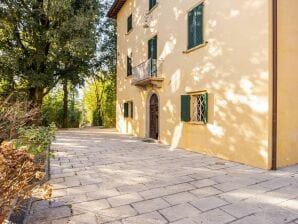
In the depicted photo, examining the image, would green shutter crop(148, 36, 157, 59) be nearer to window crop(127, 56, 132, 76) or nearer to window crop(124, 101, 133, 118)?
window crop(127, 56, 132, 76)

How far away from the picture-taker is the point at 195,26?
8555 millimetres

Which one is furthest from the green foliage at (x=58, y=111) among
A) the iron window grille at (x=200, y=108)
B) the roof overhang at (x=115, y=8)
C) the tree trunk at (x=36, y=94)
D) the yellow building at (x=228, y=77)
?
the iron window grille at (x=200, y=108)

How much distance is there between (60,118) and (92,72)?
592cm

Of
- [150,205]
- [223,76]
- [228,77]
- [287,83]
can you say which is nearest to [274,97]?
[287,83]

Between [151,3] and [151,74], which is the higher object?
[151,3]

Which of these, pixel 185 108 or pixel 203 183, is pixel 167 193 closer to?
pixel 203 183

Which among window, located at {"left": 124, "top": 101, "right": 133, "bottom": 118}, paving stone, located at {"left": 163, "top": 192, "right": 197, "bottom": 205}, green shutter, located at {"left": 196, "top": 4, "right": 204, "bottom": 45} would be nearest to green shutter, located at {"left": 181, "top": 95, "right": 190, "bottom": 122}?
green shutter, located at {"left": 196, "top": 4, "right": 204, "bottom": 45}

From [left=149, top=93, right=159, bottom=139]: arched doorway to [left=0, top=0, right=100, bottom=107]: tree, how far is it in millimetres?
5555

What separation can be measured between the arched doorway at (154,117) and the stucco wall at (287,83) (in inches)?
240

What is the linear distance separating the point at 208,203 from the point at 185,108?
211 inches

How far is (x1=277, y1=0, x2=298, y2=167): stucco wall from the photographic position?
21.1 ft

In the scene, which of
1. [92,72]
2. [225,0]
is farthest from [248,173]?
[92,72]

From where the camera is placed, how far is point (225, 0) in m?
7.32

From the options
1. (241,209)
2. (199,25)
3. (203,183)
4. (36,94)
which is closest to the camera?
(241,209)
